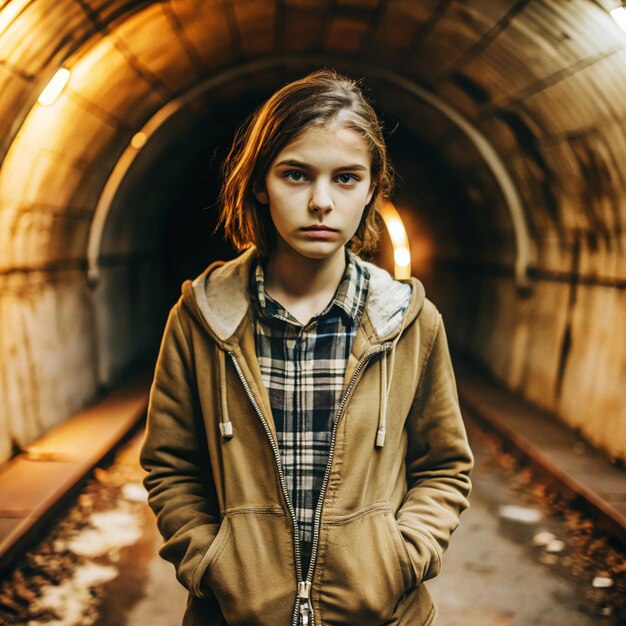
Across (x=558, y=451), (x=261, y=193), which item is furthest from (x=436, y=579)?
(x=261, y=193)

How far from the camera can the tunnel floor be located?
4.50m

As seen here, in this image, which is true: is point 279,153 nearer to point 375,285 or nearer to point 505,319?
point 375,285

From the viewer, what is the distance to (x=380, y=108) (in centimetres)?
1129

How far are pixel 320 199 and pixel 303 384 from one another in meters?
0.48

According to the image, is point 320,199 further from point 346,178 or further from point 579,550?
point 579,550

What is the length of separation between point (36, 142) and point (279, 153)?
531cm

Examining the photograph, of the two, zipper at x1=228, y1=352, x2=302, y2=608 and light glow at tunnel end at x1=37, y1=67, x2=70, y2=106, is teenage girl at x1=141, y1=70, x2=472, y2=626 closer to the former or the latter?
zipper at x1=228, y1=352, x2=302, y2=608

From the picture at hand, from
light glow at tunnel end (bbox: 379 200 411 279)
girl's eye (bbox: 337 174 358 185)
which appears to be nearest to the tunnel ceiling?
girl's eye (bbox: 337 174 358 185)

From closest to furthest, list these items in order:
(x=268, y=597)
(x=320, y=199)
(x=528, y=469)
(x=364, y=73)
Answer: (x=268, y=597) < (x=320, y=199) < (x=528, y=469) < (x=364, y=73)

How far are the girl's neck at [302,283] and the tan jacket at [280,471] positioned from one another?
105mm

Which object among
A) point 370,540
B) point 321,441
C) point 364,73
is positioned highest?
point 364,73

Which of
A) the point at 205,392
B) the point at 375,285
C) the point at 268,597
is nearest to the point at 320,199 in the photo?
the point at 375,285

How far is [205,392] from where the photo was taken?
1884 mm

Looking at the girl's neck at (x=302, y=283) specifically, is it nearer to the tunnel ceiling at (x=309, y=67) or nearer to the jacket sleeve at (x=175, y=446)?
the jacket sleeve at (x=175, y=446)
